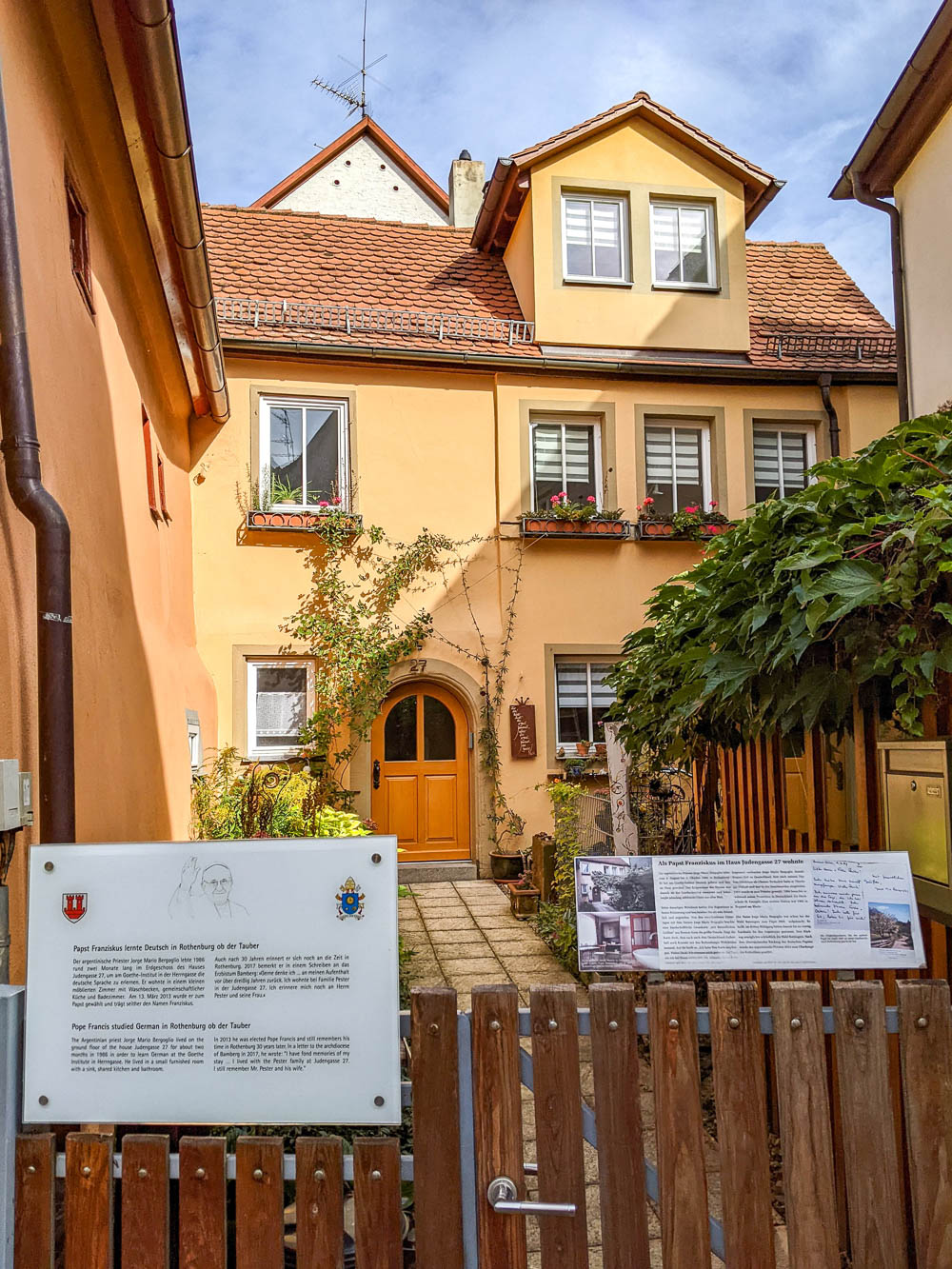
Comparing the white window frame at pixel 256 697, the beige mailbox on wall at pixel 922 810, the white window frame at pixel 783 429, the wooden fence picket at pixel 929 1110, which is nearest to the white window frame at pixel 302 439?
the white window frame at pixel 256 697

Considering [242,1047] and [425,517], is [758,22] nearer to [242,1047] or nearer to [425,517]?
[425,517]

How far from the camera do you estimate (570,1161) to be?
2.12 m

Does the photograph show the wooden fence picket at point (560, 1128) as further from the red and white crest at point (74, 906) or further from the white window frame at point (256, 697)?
the white window frame at point (256, 697)

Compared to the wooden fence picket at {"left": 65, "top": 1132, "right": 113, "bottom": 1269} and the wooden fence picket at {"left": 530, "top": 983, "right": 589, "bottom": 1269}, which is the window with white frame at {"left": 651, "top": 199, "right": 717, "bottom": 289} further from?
the wooden fence picket at {"left": 65, "top": 1132, "right": 113, "bottom": 1269}

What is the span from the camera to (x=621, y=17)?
20.8ft

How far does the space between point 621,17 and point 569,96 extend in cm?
958

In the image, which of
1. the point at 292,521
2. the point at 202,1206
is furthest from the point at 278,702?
the point at 202,1206

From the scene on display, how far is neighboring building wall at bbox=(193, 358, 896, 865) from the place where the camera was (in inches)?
426

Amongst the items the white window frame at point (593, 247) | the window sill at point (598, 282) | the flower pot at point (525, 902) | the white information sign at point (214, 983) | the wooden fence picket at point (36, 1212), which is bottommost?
the flower pot at point (525, 902)

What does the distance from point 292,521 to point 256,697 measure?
1904 mm

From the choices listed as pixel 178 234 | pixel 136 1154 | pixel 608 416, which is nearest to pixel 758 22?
pixel 178 234

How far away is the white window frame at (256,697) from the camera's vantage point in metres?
10.7

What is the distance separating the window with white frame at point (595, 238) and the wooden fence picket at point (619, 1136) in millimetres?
11085

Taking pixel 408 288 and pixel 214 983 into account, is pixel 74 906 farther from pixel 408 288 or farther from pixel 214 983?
pixel 408 288
